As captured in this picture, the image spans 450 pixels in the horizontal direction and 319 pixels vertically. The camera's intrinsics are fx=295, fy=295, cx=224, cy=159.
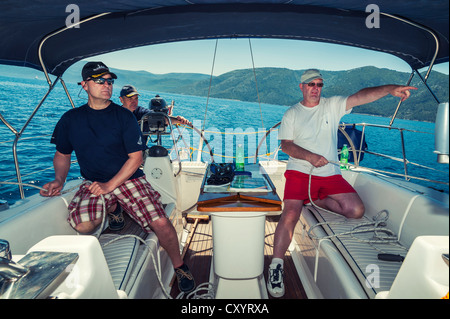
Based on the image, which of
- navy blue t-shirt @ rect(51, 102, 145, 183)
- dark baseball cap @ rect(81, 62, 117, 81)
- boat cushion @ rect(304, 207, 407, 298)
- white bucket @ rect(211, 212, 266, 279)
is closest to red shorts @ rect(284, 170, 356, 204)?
boat cushion @ rect(304, 207, 407, 298)

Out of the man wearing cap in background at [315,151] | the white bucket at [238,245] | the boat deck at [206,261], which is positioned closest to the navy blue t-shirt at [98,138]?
the white bucket at [238,245]

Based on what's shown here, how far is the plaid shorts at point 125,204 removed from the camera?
5.46 ft

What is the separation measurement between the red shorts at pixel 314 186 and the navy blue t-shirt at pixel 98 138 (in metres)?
1.02

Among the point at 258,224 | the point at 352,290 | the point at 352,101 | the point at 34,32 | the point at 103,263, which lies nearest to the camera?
the point at 103,263

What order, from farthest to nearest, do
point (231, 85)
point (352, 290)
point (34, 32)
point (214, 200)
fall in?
point (231, 85), point (34, 32), point (214, 200), point (352, 290)

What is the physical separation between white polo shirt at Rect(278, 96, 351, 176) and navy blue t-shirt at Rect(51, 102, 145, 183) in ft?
3.46

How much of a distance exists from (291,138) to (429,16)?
3.44 ft

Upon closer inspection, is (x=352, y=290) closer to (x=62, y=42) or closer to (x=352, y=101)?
(x=352, y=101)

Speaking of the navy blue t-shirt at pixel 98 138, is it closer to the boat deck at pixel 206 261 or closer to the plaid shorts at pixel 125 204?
the plaid shorts at pixel 125 204

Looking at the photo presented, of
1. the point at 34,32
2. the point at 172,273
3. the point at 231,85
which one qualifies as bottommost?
A: the point at 172,273

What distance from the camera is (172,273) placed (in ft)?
6.49

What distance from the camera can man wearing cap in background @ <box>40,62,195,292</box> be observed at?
1.67 m

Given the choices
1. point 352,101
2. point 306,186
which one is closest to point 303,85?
point 352,101

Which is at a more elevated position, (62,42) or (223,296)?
(62,42)
